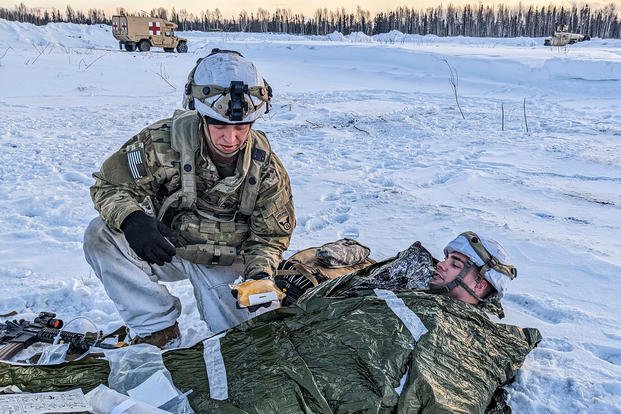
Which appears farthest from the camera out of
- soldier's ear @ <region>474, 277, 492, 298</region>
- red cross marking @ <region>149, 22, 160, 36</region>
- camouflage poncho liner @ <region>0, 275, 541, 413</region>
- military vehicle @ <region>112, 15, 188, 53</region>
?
red cross marking @ <region>149, 22, 160, 36</region>

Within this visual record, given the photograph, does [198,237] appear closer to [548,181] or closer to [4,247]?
[4,247]

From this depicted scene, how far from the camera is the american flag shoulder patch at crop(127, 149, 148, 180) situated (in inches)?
101

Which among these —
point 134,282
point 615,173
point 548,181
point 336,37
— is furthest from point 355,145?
point 336,37

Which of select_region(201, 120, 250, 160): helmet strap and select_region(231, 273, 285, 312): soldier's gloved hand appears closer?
select_region(231, 273, 285, 312): soldier's gloved hand

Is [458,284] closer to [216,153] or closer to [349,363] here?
[349,363]

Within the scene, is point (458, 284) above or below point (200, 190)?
below

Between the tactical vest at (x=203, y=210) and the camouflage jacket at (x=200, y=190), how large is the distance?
0.02 metres

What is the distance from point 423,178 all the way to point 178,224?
11.3ft

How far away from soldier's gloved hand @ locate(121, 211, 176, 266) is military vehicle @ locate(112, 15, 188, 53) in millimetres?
23917

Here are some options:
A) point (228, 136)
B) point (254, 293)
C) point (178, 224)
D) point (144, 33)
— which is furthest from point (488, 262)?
point (144, 33)

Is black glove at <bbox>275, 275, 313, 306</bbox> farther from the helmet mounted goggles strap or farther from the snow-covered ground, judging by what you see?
the helmet mounted goggles strap

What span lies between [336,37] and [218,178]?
3715 centimetres

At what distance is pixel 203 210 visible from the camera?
278 cm

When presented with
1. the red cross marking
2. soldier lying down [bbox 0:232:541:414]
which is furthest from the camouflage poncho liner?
the red cross marking
